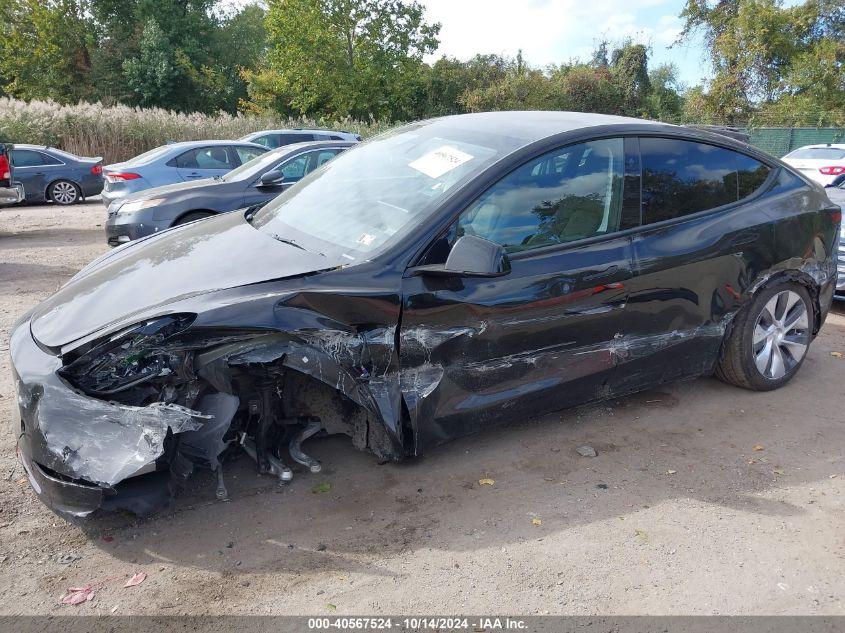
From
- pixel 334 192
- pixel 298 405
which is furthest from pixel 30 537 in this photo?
pixel 334 192

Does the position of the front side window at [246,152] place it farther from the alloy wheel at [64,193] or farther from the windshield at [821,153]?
the windshield at [821,153]

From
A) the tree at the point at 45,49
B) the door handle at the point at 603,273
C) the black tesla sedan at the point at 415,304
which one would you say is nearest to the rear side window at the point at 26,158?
the black tesla sedan at the point at 415,304

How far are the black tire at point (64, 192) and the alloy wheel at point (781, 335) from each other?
15.4 m

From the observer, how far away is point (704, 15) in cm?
3784

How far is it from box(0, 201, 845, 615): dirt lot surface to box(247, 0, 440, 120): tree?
93.1 ft

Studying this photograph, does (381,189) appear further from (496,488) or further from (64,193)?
(64,193)

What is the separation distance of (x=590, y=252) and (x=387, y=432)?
4.78ft

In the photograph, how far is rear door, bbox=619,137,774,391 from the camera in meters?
3.89

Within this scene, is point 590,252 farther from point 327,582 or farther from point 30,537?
point 30,537

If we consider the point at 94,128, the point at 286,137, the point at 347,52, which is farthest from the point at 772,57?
the point at 94,128

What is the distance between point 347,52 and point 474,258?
30.1 m

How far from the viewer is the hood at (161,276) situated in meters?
A: 3.05

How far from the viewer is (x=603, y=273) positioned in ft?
12.1

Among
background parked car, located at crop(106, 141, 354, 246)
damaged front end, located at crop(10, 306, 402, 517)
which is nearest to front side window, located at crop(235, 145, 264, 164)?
A: background parked car, located at crop(106, 141, 354, 246)
